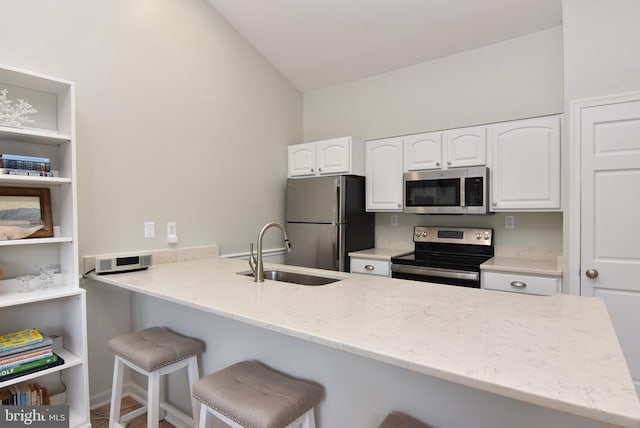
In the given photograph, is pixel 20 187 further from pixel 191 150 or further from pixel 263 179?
pixel 263 179

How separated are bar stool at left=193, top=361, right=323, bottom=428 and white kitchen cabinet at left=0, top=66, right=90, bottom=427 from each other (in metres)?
1.06

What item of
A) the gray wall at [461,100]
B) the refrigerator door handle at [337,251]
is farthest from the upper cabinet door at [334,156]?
the refrigerator door handle at [337,251]

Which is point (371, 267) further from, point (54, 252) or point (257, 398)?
point (54, 252)

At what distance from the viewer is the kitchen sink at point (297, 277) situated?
209cm

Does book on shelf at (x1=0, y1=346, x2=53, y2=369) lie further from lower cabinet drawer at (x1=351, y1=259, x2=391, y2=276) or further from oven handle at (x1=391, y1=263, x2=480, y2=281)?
oven handle at (x1=391, y1=263, x2=480, y2=281)

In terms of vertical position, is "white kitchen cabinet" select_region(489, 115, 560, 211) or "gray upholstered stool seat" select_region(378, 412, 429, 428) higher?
"white kitchen cabinet" select_region(489, 115, 560, 211)

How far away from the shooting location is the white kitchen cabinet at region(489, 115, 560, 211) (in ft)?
8.25

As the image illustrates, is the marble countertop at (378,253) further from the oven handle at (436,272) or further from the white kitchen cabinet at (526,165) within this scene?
the white kitchen cabinet at (526,165)

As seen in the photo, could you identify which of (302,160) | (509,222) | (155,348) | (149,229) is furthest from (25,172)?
(509,222)

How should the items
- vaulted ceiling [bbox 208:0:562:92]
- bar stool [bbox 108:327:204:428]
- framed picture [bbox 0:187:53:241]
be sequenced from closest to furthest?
bar stool [bbox 108:327:204:428], framed picture [bbox 0:187:53:241], vaulted ceiling [bbox 208:0:562:92]

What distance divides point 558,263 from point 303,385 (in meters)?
2.30

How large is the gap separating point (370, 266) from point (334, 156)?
3.74 ft

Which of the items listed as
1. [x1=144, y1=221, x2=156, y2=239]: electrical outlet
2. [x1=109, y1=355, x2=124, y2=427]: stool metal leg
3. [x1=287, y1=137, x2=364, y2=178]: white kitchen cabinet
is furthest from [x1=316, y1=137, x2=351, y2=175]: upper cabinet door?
[x1=109, y1=355, x2=124, y2=427]: stool metal leg

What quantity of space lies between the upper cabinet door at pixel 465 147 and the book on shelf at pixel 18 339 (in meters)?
3.07
